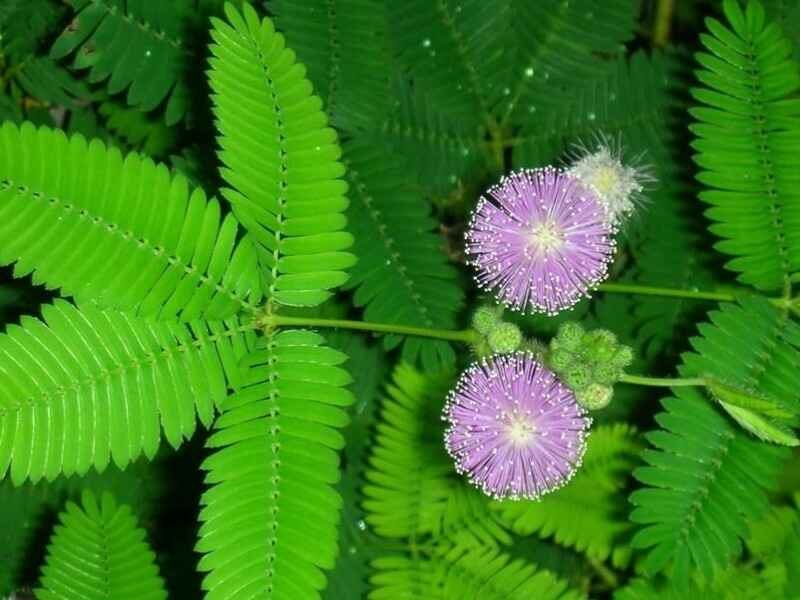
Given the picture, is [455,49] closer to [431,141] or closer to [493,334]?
[431,141]

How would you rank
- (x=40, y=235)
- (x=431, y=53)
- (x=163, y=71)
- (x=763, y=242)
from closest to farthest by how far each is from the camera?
1. (x=40, y=235)
2. (x=763, y=242)
3. (x=163, y=71)
4. (x=431, y=53)

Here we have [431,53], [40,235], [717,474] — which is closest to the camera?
[40,235]

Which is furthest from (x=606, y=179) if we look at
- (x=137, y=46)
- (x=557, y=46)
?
(x=137, y=46)

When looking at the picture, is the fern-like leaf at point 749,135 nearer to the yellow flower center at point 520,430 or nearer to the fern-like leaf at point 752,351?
the fern-like leaf at point 752,351

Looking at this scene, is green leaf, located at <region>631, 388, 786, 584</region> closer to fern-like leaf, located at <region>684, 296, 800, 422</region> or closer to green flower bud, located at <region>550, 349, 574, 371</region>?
fern-like leaf, located at <region>684, 296, 800, 422</region>

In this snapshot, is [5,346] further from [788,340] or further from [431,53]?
[788,340]

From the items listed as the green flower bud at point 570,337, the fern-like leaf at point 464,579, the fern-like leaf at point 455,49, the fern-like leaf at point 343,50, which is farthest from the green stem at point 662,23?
the fern-like leaf at point 464,579

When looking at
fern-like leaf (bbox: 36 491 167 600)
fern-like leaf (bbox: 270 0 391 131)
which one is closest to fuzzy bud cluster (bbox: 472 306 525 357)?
fern-like leaf (bbox: 270 0 391 131)

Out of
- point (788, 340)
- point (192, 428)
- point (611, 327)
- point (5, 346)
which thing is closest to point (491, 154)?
point (611, 327)
